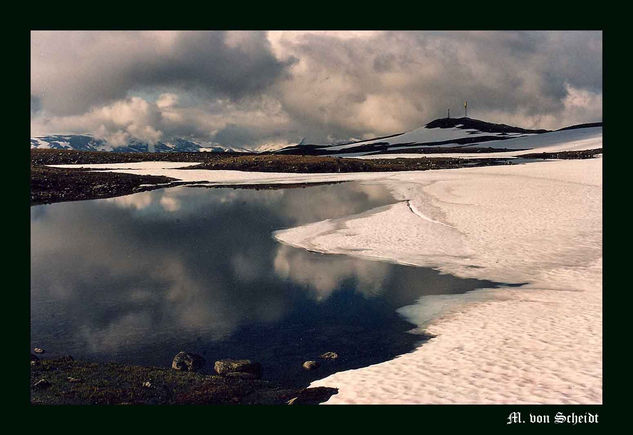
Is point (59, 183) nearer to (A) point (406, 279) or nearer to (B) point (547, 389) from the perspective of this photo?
(A) point (406, 279)

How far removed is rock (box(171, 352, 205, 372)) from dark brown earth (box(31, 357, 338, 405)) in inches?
12.7

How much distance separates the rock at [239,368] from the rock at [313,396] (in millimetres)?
1866

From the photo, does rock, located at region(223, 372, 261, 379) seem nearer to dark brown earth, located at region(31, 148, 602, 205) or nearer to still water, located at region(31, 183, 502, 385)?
still water, located at region(31, 183, 502, 385)

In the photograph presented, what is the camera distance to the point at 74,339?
15281 millimetres

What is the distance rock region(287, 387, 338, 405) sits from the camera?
11.3 meters

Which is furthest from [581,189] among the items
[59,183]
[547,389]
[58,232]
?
[59,183]

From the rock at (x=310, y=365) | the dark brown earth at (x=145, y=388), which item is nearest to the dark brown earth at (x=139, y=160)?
the dark brown earth at (x=145, y=388)

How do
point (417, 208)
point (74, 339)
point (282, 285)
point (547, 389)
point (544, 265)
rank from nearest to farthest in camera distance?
1. point (547, 389)
2. point (74, 339)
3. point (282, 285)
4. point (544, 265)
5. point (417, 208)

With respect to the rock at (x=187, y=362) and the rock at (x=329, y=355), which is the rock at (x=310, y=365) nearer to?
the rock at (x=329, y=355)

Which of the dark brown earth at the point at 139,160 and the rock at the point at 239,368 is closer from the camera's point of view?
the rock at the point at 239,368

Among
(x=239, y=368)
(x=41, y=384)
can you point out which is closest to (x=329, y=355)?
(x=239, y=368)

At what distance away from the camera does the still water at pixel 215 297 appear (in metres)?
14.7

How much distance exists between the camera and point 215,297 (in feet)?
64.0

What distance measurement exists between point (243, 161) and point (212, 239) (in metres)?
79.0
